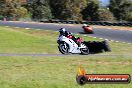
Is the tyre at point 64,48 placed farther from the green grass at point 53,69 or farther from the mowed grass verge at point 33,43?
the mowed grass verge at point 33,43

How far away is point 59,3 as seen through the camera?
330 ft

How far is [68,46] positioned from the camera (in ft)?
61.3

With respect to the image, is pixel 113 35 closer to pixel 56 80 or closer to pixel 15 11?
pixel 56 80

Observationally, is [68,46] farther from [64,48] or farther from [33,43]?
[33,43]

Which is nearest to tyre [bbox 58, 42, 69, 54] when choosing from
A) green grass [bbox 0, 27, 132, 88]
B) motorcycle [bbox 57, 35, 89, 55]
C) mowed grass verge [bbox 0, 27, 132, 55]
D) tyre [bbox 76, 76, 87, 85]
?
motorcycle [bbox 57, 35, 89, 55]

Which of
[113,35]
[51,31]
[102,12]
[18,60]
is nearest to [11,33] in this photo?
[51,31]

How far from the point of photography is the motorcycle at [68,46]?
18547 mm

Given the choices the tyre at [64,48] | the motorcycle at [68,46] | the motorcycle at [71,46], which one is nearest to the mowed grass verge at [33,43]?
the motorcycle at [71,46]

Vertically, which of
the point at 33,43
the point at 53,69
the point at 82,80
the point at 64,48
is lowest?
the point at 33,43

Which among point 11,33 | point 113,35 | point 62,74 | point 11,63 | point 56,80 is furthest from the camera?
point 113,35

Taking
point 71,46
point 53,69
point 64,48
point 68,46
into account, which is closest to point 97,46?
point 71,46

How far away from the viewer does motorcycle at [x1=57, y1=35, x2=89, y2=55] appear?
1855cm

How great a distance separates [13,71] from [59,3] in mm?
84266

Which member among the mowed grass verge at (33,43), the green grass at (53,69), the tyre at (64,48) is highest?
the tyre at (64,48)
